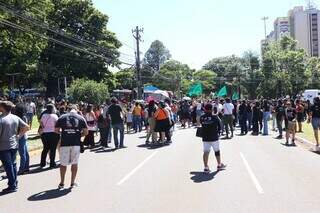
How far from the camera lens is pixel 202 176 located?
12.5 metres

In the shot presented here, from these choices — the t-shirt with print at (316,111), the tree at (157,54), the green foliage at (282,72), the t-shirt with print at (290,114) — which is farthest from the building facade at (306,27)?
the t-shirt with print at (316,111)

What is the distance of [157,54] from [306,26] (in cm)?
6193

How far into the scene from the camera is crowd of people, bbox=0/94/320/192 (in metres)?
11.0

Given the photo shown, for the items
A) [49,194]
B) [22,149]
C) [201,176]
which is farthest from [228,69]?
[49,194]

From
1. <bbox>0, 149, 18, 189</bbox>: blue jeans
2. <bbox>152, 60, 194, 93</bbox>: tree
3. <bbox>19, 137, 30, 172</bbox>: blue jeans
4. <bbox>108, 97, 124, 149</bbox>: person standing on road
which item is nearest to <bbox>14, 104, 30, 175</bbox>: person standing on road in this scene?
<bbox>19, 137, 30, 172</bbox>: blue jeans

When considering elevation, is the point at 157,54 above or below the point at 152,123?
above

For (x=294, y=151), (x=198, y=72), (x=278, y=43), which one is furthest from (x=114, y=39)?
(x=198, y=72)

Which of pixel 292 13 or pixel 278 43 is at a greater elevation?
pixel 292 13

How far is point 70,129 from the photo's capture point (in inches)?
436

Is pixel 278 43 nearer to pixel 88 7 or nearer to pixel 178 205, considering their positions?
pixel 88 7

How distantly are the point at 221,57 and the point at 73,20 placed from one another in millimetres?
84544

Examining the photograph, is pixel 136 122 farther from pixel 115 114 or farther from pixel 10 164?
pixel 10 164

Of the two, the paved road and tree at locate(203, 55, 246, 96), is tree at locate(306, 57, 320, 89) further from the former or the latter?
the paved road

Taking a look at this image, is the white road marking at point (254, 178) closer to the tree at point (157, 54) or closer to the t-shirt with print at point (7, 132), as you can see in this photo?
the t-shirt with print at point (7, 132)
